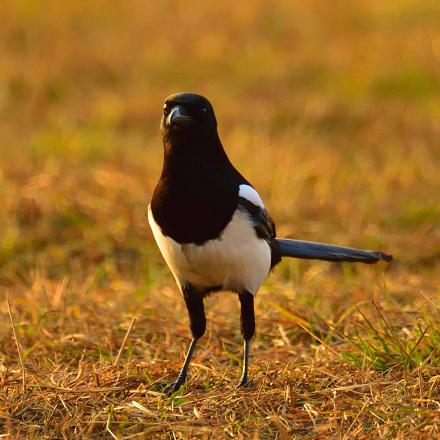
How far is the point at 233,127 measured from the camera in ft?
30.6

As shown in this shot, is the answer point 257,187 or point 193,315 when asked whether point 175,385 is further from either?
point 257,187

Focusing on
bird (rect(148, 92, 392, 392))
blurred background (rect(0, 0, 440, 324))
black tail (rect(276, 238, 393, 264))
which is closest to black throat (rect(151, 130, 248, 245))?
bird (rect(148, 92, 392, 392))

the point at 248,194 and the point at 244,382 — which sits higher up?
the point at 248,194

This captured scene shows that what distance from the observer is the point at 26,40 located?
11.9m

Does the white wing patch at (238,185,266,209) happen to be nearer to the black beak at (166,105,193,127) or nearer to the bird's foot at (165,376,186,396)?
the black beak at (166,105,193,127)

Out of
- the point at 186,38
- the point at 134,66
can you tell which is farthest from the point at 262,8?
the point at 134,66

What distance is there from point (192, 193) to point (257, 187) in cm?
355

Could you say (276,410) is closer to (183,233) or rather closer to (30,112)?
(183,233)

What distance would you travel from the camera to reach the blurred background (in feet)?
20.0

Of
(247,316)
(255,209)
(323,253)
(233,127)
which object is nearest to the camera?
(255,209)

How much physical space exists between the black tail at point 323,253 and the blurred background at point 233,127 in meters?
0.37

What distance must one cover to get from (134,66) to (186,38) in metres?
1.05

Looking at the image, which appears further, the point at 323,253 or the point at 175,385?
the point at 323,253

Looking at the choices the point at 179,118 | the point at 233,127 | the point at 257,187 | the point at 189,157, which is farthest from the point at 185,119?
the point at 233,127
